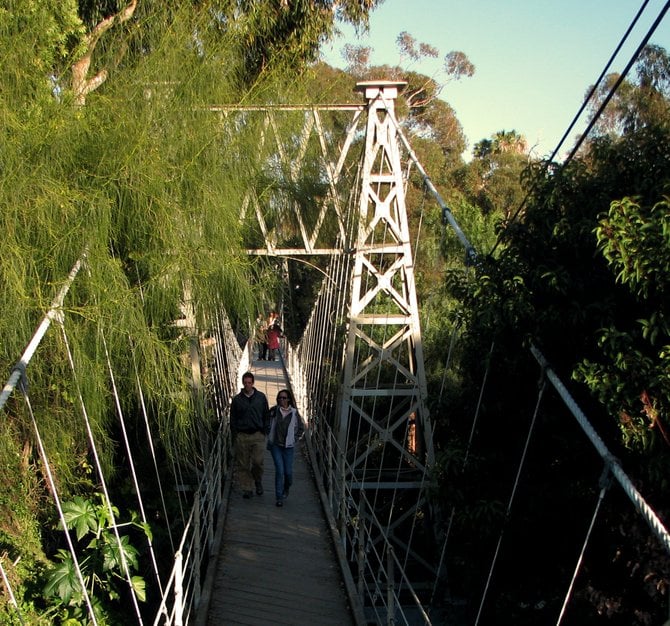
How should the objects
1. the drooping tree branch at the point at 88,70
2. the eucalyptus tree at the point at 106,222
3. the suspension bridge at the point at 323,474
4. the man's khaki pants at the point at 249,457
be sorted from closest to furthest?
the eucalyptus tree at the point at 106,222 → the suspension bridge at the point at 323,474 → the drooping tree branch at the point at 88,70 → the man's khaki pants at the point at 249,457

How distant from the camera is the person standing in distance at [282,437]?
9.23 meters

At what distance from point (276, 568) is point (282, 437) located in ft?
6.24

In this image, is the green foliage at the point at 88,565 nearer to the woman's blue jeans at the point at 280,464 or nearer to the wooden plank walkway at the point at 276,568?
the wooden plank walkway at the point at 276,568

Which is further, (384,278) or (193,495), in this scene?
(384,278)

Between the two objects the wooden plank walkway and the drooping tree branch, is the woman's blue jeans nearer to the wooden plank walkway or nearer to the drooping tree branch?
the wooden plank walkway

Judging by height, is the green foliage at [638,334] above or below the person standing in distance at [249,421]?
above

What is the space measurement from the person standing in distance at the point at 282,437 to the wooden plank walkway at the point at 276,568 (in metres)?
0.34

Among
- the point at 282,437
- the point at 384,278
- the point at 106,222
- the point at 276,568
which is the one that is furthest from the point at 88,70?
the point at 384,278

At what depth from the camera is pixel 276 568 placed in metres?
7.56

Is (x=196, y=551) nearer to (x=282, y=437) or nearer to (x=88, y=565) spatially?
(x=88, y=565)

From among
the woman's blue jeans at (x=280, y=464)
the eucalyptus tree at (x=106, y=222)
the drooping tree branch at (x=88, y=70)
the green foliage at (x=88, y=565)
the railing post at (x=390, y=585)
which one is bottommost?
the green foliage at (x=88, y=565)

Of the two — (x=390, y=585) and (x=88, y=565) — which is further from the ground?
(x=390, y=585)

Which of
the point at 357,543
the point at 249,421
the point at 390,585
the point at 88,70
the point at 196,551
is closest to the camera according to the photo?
the point at 390,585

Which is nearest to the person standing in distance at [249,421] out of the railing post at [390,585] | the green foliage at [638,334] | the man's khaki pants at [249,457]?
the man's khaki pants at [249,457]
